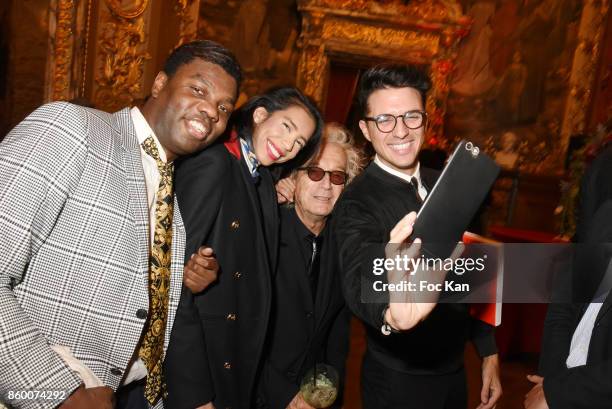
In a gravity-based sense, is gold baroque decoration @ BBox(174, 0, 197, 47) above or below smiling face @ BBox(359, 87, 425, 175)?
above

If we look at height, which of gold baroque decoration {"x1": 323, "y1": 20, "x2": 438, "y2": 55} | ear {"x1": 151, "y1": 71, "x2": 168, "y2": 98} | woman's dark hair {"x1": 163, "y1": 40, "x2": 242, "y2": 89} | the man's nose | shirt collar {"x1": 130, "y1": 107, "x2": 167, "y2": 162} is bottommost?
shirt collar {"x1": 130, "y1": 107, "x2": 167, "y2": 162}

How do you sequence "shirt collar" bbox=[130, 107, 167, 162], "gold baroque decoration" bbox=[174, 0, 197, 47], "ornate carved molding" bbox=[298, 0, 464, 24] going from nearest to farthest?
"shirt collar" bbox=[130, 107, 167, 162]
"gold baroque decoration" bbox=[174, 0, 197, 47]
"ornate carved molding" bbox=[298, 0, 464, 24]

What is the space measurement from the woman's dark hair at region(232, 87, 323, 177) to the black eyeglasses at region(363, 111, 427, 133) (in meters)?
0.56

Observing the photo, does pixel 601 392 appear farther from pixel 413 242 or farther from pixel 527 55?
pixel 527 55

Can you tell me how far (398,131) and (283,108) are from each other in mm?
670

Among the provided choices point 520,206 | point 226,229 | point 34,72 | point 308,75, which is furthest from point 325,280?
point 520,206

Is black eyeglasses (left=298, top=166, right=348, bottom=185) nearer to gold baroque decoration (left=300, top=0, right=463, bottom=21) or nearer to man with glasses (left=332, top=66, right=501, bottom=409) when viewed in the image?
man with glasses (left=332, top=66, right=501, bottom=409)

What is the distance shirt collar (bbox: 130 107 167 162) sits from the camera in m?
1.79

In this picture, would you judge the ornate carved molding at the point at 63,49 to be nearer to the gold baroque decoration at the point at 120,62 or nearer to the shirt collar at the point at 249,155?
the gold baroque decoration at the point at 120,62

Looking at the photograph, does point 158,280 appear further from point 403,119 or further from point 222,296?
point 403,119

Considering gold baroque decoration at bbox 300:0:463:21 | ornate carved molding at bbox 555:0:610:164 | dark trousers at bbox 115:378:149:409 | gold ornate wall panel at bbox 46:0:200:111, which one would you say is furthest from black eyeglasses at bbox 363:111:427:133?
ornate carved molding at bbox 555:0:610:164

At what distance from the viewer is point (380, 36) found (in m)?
9.97

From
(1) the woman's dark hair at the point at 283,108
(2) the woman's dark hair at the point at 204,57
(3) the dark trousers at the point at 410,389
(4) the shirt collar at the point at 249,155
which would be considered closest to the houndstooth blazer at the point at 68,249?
(2) the woman's dark hair at the point at 204,57

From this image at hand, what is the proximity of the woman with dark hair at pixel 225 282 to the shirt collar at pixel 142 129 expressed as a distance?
0.66 feet
